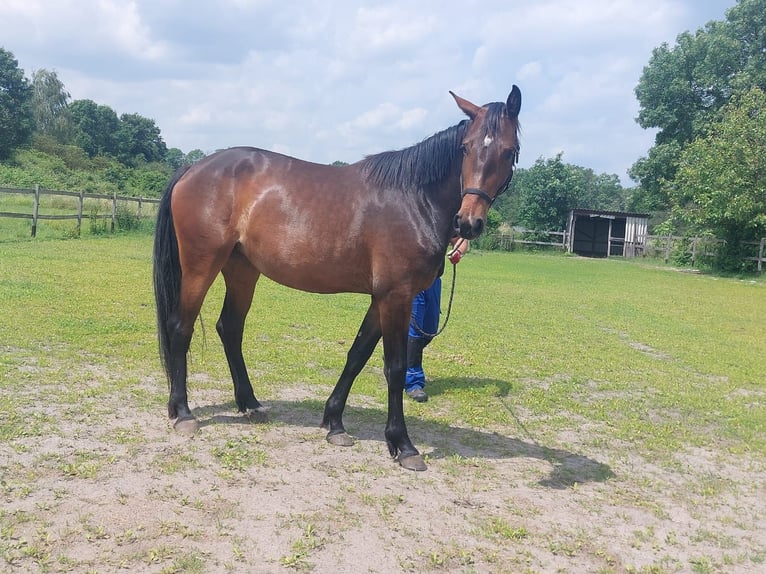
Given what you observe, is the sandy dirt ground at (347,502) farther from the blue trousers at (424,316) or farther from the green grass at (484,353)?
the blue trousers at (424,316)

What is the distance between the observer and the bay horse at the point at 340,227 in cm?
380

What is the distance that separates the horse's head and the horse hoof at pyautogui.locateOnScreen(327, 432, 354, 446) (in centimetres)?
171

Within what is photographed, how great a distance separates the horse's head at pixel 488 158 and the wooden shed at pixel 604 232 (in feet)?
121

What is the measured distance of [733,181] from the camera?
23875 mm

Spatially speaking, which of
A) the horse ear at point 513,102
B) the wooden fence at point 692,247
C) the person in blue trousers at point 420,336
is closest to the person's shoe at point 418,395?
the person in blue trousers at point 420,336

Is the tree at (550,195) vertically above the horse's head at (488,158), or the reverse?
the tree at (550,195)

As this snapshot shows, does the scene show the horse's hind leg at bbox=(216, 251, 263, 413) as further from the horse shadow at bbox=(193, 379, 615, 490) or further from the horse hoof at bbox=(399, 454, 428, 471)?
the horse hoof at bbox=(399, 454, 428, 471)

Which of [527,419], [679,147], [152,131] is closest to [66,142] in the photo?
[152,131]

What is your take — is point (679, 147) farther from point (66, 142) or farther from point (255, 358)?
point (66, 142)

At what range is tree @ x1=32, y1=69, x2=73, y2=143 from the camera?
56219 mm

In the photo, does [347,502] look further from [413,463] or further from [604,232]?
[604,232]

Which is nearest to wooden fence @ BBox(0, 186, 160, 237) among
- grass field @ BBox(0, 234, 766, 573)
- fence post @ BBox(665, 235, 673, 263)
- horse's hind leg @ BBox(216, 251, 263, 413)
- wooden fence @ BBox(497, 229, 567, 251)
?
grass field @ BBox(0, 234, 766, 573)

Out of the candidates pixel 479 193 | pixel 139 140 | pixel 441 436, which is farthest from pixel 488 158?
pixel 139 140

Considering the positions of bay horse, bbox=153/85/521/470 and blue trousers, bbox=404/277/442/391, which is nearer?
bay horse, bbox=153/85/521/470
